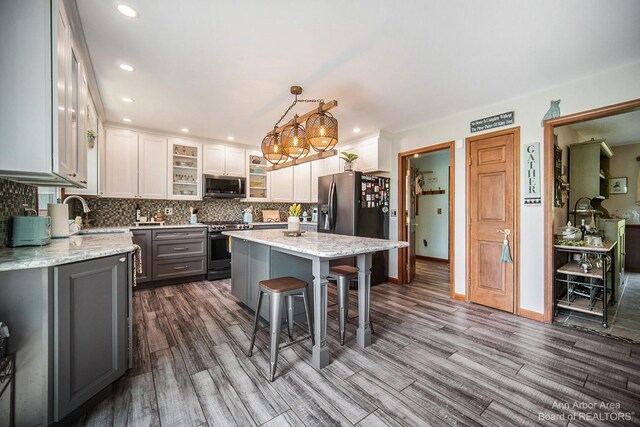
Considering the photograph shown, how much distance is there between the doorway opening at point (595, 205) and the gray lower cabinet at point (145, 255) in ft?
16.7

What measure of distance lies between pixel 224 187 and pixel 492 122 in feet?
13.8

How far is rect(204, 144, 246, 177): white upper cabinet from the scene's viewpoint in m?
4.75

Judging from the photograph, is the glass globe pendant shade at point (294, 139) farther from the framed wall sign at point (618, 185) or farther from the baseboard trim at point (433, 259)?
the framed wall sign at point (618, 185)

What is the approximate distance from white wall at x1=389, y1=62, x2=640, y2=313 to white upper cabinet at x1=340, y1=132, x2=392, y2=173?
1.63 ft

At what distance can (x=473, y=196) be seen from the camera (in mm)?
3410

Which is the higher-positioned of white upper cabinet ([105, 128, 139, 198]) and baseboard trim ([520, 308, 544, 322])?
white upper cabinet ([105, 128, 139, 198])

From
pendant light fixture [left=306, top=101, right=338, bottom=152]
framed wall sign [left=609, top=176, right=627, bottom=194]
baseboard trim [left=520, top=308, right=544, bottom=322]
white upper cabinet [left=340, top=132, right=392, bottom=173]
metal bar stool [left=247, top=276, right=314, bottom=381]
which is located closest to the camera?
metal bar stool [left=247, top=276, right=314, bottom=381]

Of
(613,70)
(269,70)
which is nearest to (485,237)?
(613,70)

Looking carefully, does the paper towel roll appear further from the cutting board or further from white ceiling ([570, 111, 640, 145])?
white ceiling ([570, 111, 640, 145])

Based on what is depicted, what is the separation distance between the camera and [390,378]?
1840 millimetres

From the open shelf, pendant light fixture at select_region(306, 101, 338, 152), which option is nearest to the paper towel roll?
pendant light fixture at select_region(306, 101, 338, 152)

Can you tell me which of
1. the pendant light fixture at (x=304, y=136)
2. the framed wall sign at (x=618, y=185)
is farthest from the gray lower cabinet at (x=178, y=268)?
the framed wall sign at (x=618, y=185)

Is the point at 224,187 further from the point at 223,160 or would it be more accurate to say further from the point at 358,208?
the point at 358,208

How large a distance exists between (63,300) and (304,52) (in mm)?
2304
